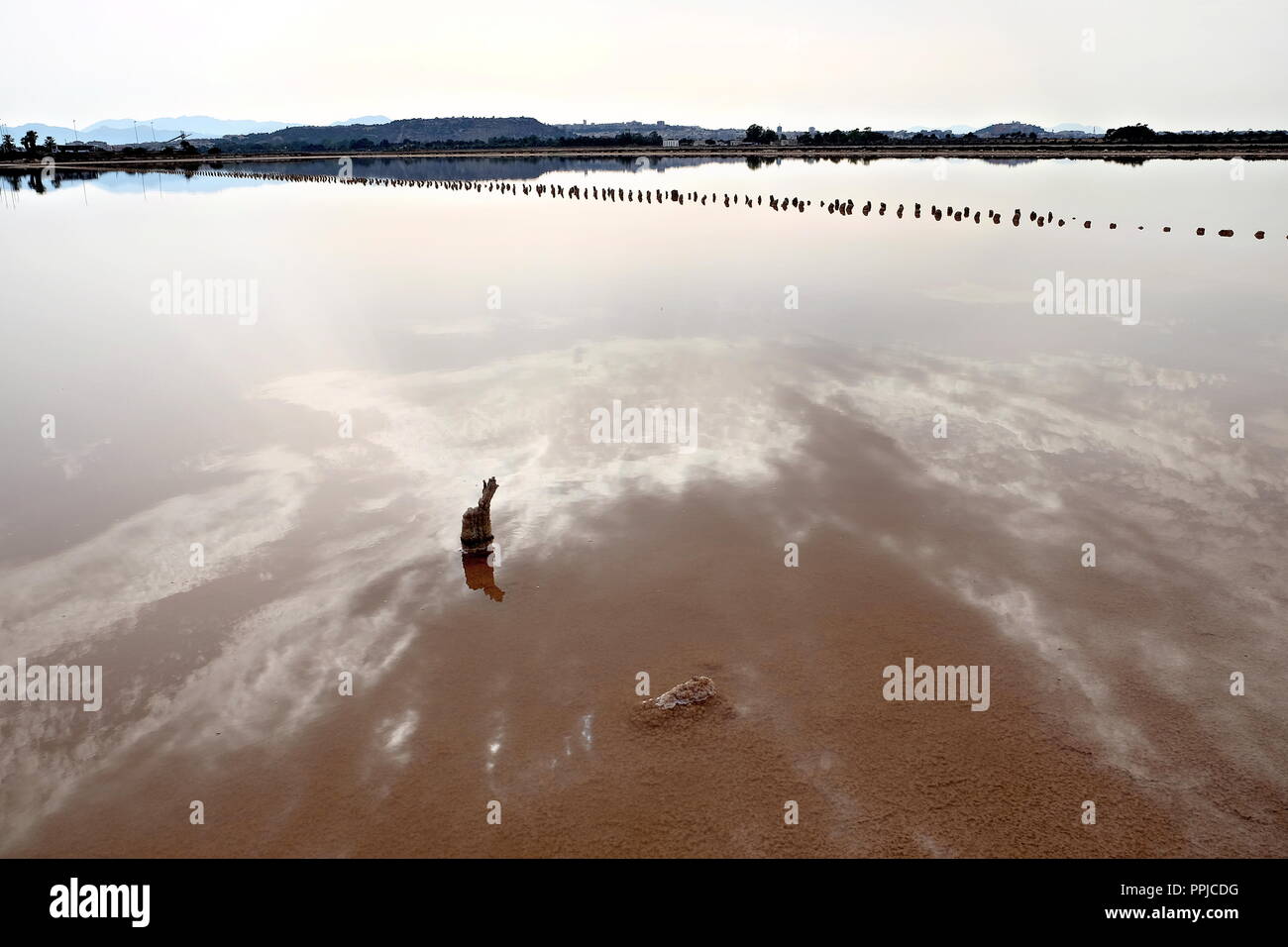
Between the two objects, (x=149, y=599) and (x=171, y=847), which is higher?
(x=149, y=599)

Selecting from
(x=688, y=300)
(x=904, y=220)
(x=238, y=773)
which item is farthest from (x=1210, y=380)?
(x=904, y=220)

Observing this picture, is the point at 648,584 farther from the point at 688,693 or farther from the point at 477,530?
the point at 477,530

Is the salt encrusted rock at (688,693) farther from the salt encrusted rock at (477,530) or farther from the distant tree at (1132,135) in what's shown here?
the distant tree at (1132,135)

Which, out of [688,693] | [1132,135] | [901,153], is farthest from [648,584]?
[1132,135]

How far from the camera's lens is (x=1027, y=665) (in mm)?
10219

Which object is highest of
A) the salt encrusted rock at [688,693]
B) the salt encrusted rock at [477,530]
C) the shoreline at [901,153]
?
the shoreline at [901,153]

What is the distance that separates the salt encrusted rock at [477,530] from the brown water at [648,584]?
443mm

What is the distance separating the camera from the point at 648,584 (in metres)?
12.1

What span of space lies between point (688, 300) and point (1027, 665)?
961 inches

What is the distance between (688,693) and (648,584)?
2755mm

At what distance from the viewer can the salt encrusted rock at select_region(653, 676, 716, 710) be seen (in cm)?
955

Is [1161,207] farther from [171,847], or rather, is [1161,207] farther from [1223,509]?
[171,847]

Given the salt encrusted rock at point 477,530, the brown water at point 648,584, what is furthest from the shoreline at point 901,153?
the salt encrusted rock at point 477,530

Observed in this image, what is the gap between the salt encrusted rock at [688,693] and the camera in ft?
31.3
